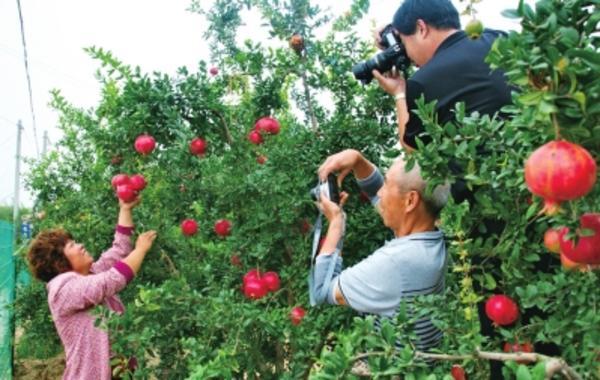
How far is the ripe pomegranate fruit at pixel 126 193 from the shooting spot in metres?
2.87

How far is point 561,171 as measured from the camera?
2.65ft

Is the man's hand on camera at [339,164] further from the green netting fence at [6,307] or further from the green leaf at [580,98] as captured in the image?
the green netting fence at [6,307]

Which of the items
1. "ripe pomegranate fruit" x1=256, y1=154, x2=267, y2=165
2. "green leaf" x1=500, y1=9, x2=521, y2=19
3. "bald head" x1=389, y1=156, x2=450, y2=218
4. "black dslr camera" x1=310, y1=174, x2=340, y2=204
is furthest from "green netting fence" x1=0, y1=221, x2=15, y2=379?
"green leaf" x1=500, y1=9, x2=521, y2=19

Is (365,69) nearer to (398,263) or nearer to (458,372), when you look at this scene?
(398,263)

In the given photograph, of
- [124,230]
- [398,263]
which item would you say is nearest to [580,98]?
[398,263]

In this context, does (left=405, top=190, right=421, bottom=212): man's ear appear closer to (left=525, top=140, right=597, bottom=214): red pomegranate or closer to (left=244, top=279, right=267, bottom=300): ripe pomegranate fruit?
(left=244, top=279, right=267, bottom=300): ripe pomegranate fruit

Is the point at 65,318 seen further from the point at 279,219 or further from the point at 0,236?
the point at 0,236

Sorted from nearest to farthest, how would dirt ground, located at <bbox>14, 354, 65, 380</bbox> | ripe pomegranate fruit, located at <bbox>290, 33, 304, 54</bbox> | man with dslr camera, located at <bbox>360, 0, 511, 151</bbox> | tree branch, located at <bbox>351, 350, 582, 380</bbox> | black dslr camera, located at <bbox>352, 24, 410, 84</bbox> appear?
tree branch, located at <bbox>351, 350, 582, 380</bbox>, man with dslr camera, located at <bbox>360, 0, 511, 151</bbox>, black dslr camera, located at <bbox>352, 24, 410, 84</bbox>, ripe pomegranate fruit, located at <bbox>290, 33, 304, 54</bbox>, dirt ground, located at <bbox>14, 354, 65, 380</bbox>

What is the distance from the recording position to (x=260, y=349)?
260cm

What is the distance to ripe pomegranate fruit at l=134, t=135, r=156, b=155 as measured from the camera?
8.71ft

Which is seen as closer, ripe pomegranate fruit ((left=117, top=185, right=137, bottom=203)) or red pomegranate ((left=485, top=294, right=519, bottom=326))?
red pomegranate ((left=485, top=294, right=519, bottom=326))

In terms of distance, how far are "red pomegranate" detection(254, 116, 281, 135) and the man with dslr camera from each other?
0.50 meters

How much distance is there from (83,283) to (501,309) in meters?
1.91

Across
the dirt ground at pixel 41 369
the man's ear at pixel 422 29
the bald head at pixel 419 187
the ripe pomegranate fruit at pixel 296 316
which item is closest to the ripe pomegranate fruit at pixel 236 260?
the ripe pomegranate fruit at pixel 296 316
